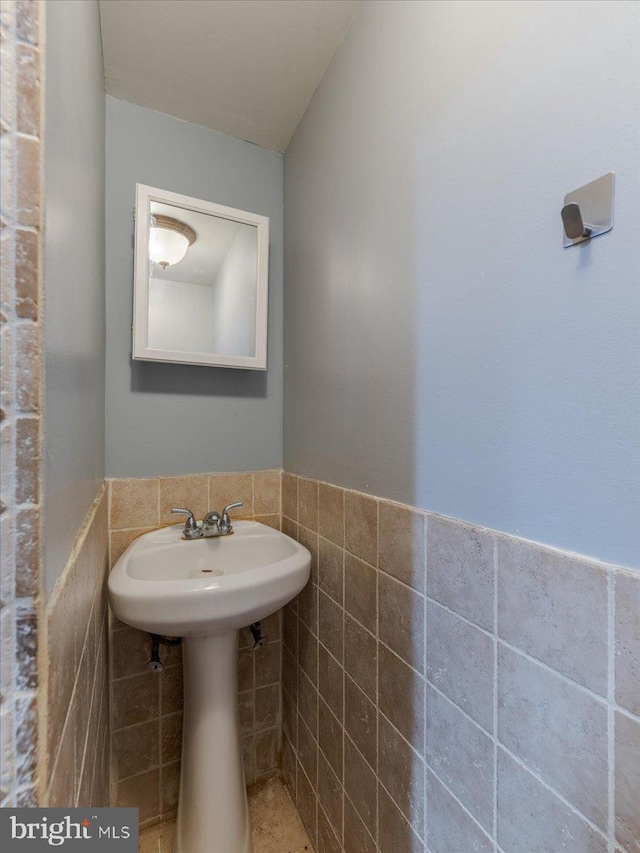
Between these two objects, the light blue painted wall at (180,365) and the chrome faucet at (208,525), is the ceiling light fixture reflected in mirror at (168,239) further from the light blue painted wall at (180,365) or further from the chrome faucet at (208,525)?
the chrome faucet at (208,525)

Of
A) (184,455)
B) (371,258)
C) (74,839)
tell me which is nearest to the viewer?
(74,839)

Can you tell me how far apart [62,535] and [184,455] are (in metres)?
0.79

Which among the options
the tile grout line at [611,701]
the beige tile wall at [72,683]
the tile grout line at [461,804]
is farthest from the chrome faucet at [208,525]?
the tile grout line at [611,701]

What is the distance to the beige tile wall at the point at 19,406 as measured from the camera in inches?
11.6

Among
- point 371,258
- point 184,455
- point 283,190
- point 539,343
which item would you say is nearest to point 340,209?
point 371,258

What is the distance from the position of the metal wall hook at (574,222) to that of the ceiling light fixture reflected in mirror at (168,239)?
1.07 meters

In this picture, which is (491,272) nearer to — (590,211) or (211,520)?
(590,211)

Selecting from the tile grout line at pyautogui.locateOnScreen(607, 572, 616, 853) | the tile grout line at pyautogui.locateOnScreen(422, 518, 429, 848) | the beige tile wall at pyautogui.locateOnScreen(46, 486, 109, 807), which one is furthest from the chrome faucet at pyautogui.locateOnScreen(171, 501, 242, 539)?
the tile grout line at pyautogui.locateOnScreen(607, 572, 616, 853)

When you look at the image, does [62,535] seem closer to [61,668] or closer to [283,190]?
[61,668]

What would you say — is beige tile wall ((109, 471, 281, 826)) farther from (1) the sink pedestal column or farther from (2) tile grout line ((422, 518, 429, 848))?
(2) tile grout line ((422, 518, 429, 848))

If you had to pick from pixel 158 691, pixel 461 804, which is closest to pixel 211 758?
pixel 158 691

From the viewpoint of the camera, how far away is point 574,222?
425 millimetres

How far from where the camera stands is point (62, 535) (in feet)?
1.38

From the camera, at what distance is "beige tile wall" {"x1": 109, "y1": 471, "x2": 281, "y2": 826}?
3.56ft
